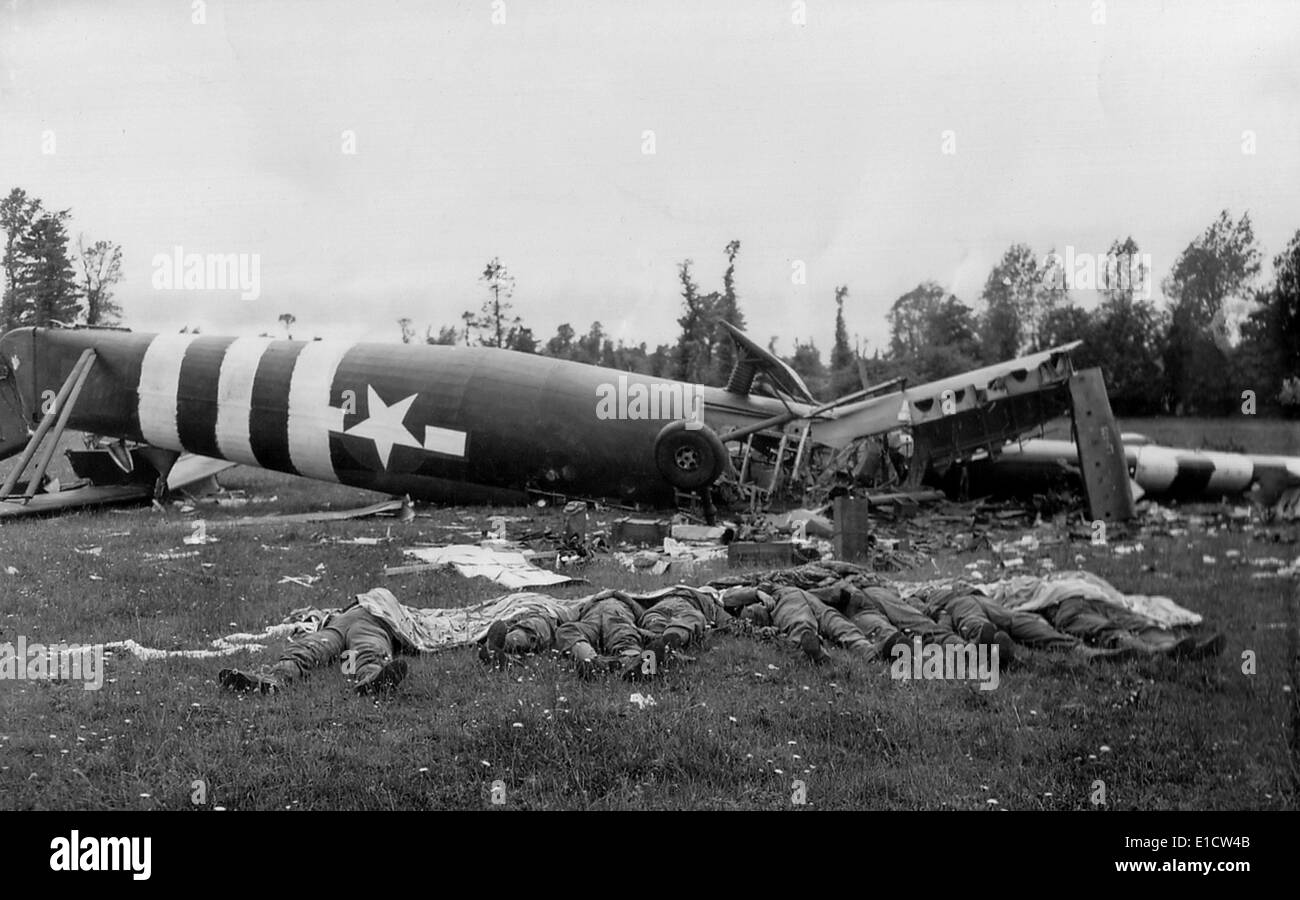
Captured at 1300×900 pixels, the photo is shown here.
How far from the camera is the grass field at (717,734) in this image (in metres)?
3.62

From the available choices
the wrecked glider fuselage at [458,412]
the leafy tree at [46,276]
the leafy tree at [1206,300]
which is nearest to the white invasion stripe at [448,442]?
the wrecked glider fuselage at [458,412]

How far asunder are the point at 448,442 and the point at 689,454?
2.87m

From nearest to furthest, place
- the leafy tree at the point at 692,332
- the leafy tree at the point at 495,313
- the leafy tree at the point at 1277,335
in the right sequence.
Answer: the leafy tree at the point at 1277,335
the leafy tree at the point at 692,332
the leafy tree at the point at 495,313

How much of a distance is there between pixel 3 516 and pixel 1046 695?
31.2ft

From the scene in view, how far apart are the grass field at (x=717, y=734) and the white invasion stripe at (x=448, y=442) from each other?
5.35 meters

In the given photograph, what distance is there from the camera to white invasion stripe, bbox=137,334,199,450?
11.6m

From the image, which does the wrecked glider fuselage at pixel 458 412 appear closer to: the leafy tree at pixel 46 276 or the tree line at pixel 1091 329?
the tree line at pixel 1091 329

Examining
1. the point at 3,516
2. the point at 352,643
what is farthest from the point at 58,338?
the point at 352,643

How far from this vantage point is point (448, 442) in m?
10.3

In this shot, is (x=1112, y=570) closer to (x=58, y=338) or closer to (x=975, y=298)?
(x=975, y=298)

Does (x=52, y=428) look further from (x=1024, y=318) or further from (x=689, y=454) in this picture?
(x=1024, y=318)

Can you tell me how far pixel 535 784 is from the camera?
3645 millimetres

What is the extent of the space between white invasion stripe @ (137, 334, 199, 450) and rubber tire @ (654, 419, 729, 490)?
6444mm

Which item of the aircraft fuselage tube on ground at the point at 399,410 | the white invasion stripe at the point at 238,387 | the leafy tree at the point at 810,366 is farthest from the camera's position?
the white invasion stripe at the point at 238,387
